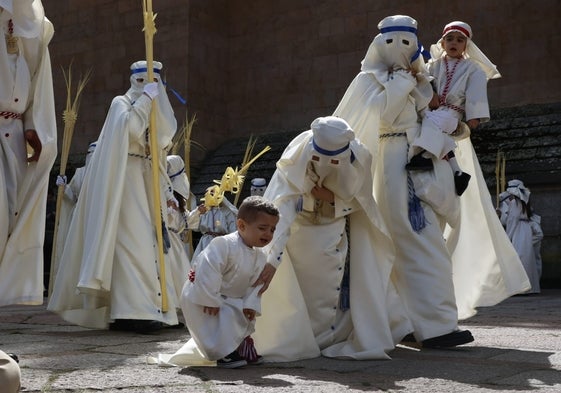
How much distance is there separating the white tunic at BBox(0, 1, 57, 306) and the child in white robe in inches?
85.5

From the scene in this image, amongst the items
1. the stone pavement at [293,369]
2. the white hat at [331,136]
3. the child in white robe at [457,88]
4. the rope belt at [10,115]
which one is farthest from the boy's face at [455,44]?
the rope belt at [10,115]

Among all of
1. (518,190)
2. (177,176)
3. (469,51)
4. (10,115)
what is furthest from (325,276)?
(518,190)

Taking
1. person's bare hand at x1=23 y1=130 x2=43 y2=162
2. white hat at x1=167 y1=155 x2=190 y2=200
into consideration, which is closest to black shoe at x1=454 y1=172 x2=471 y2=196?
person's bare hand at x1=23 y1=130 x2=43 y2=162

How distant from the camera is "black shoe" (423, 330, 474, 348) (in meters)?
5.38

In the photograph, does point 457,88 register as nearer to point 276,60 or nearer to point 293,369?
point 293,369

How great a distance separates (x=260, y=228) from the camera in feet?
15.3

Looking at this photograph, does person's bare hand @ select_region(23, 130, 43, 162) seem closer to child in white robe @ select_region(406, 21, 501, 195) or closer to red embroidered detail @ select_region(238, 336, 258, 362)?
red embroidered detail @ select_region(238, 336, 258, 362)

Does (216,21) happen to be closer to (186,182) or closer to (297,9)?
(297,9)

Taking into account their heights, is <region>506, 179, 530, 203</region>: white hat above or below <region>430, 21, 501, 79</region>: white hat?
below

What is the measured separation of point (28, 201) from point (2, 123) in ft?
1.40

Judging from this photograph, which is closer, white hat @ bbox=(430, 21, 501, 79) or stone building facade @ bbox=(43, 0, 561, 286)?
white hat @ bbox=(430, 21, 501, 79)

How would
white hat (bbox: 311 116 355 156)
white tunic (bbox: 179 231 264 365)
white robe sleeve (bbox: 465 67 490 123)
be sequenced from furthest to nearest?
1. white robe sleeve (bbox: 465 67 490 123)
2. white hat (bbox: 311 116 355 156)
3. white tunic (bbox: 179 231 264 365)

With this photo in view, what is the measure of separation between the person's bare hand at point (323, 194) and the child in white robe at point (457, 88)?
0.85 meters

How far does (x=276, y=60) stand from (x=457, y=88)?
1256 cm
